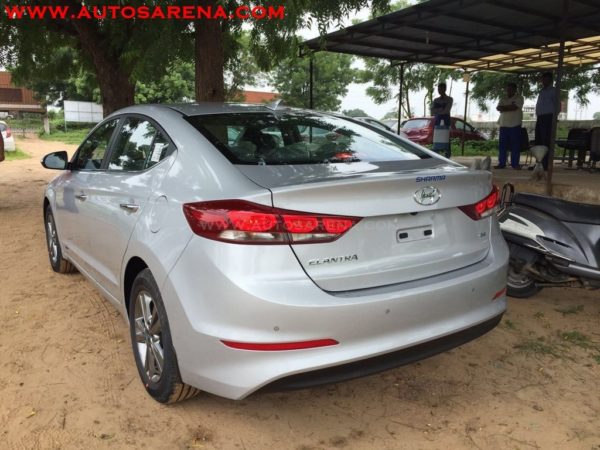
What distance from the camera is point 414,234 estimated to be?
7.83 ft

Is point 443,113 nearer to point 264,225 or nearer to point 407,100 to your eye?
point 264,225

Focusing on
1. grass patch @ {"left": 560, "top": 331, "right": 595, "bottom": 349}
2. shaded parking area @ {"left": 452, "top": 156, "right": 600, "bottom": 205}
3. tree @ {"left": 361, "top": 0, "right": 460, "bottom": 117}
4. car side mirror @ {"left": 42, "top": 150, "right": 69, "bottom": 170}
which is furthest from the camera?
tree @ {"left": 361, "top": 0, "right": 460, "bottom": 117}

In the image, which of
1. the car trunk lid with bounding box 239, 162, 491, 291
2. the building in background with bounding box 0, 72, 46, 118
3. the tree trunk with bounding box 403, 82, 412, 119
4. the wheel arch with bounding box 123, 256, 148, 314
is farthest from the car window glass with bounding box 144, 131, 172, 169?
the building in background with bounding box 0, 72, 46, 118

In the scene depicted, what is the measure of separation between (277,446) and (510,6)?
7.16 metres

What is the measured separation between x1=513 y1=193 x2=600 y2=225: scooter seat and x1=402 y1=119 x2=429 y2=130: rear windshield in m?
→ 14.0

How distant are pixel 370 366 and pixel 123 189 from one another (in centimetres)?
170

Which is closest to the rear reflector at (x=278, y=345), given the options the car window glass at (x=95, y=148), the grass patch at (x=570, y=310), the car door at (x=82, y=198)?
the car door at (x=82, y=198)

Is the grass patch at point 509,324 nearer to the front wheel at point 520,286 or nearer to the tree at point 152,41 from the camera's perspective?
the front wheel at point 520,286

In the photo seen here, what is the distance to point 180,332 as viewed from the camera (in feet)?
7.63

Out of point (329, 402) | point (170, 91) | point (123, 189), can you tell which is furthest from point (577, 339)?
point (170, 91)

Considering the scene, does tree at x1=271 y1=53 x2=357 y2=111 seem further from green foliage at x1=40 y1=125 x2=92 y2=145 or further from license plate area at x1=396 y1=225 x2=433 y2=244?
license plate area at x1=396 y1=225 x2=433 y2=244

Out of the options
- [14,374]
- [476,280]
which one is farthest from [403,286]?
[14,374]

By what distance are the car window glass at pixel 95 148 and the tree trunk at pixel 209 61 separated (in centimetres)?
247

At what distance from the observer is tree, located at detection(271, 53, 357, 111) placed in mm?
36250
